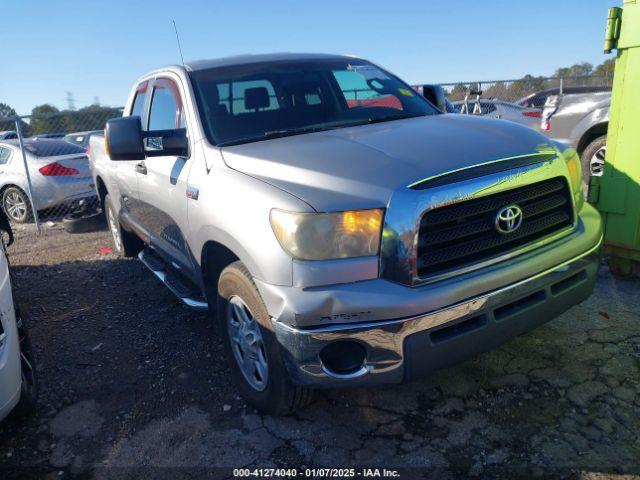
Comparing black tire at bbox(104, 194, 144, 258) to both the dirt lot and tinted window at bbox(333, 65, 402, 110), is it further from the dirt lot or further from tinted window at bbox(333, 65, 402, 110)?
tinted window at bbox(333, 65, 402, 110)

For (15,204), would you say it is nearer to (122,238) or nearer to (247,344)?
(122,238)

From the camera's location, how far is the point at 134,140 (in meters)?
3.18

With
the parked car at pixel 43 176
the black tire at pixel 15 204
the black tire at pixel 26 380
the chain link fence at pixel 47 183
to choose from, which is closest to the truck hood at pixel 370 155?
the black tire at pixel 26 380

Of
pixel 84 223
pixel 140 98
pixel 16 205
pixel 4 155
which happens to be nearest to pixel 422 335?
pixel 140 98

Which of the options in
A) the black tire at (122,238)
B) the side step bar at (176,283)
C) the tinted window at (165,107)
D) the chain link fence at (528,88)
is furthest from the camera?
the chain link fence at (528,88)

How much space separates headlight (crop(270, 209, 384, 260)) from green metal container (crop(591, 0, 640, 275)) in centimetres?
280

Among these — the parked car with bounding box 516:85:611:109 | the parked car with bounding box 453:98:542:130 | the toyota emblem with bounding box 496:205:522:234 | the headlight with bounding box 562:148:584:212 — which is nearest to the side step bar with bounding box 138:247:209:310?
the toyota emblem with bounding box 496:205:522:234

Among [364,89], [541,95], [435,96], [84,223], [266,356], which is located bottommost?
[84,223]

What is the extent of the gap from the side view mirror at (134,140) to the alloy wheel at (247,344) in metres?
1.10

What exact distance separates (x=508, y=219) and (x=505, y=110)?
9.25 metres

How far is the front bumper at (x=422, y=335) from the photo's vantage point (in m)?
2.18

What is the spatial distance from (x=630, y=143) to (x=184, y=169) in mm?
3347

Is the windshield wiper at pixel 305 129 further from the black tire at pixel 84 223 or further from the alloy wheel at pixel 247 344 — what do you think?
the black tire at pixel 84 223

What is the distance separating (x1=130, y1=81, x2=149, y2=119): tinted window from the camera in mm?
4583
